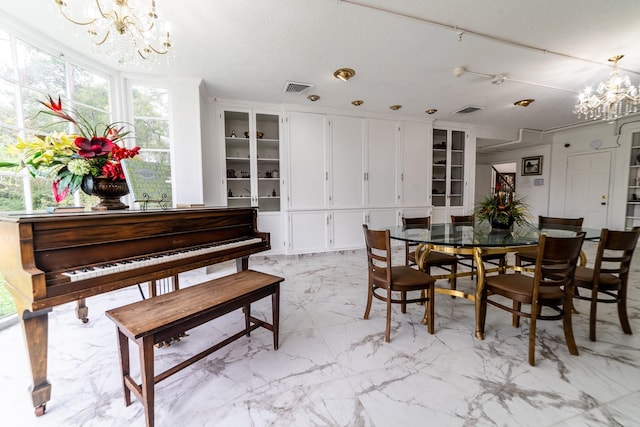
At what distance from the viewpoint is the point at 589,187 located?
5484 millimetres

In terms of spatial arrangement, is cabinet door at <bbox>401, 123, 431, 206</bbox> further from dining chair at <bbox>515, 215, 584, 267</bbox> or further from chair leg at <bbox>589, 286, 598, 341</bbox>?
chair leg at <bbox>589, 286, 598, 341</bbox>

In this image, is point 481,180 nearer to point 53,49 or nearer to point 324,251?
point 324,251

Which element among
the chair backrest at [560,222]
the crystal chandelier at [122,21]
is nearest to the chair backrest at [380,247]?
the crystal chandelier at [122,21]

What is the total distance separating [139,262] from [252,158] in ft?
9.71

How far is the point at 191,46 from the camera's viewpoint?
246cm

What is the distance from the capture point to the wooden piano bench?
1.11 metres

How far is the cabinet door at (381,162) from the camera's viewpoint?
4.66 metres

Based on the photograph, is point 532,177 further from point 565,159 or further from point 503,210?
point 503,210

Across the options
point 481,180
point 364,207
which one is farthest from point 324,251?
point 481,180

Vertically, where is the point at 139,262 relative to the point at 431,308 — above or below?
above

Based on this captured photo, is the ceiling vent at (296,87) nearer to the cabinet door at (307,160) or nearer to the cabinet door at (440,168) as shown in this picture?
the cabinet door at (307,160)

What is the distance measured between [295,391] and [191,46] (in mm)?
3124

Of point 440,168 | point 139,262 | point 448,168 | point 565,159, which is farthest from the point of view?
point 565,159

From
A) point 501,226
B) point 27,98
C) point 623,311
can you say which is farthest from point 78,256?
point 623,311
